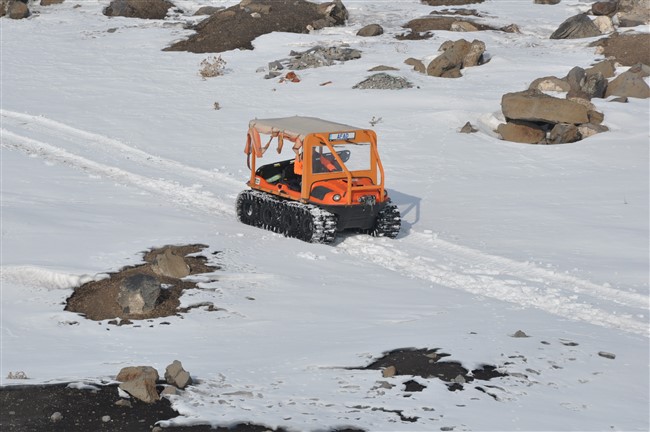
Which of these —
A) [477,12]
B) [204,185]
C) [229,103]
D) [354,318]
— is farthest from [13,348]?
[477,12]

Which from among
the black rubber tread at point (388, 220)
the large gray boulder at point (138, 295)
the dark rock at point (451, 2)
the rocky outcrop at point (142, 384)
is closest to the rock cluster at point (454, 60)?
the dark rock at point (451, 2)

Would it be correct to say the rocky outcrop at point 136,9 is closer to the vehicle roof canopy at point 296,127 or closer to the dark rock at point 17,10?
the dark rock at point 17,10

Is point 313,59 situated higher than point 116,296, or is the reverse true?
point 313,59

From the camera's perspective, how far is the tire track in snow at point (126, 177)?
1919 cm

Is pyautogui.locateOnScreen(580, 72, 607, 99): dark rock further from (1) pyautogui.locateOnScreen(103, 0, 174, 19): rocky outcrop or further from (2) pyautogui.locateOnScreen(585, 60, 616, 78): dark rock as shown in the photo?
(1) pyautogui.locateOnScreen(103, 0, 174, 19): rocky outcrop

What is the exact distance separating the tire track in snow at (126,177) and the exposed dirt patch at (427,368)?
→ 26.2ft

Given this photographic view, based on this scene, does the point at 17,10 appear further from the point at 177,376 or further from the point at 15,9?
the point at 177,376

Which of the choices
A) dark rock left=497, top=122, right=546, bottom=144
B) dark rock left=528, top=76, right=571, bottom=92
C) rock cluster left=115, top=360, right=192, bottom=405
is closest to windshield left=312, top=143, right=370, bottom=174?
rock cluster left=115, top=360, right=192, bottom=405

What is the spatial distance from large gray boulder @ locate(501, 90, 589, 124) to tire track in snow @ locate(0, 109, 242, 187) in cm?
770

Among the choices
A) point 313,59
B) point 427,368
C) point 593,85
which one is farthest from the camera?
point 313,59

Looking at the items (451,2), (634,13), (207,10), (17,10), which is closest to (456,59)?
(634,13)

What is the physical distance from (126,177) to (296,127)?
17.6ft

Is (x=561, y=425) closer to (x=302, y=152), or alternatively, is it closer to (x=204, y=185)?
(x=302, y=152)

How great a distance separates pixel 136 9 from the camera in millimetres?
40844
